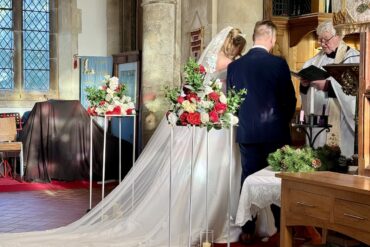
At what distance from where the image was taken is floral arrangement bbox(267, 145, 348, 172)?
450 cm

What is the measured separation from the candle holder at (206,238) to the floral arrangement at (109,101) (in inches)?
78.1

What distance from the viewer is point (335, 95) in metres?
5.64

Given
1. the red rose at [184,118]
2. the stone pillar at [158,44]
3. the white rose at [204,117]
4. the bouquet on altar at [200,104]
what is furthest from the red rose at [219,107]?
the stone pillar at [158,44]

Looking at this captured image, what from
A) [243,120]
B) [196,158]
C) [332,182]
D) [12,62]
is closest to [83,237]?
[196,158]

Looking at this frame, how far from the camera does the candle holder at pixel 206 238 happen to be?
203 inches

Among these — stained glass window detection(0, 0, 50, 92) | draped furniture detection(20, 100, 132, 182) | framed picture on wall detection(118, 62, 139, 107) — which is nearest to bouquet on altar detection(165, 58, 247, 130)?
draped furniture detection(20, 100, 132, 182)

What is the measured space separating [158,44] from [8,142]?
2880 mm

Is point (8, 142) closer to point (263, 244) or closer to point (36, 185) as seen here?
point (36, 185)

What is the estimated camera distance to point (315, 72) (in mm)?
4953

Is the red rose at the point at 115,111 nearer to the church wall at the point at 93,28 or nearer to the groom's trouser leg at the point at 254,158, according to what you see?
the groom's trouser leg at the point at 254,158

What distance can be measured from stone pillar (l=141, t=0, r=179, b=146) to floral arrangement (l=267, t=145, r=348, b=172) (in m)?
5.27

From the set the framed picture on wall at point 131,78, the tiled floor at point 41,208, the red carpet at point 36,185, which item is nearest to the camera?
the tiled floor at point 41,208

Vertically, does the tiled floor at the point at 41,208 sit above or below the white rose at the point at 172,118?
below

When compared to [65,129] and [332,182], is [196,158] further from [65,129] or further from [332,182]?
[65,129]
